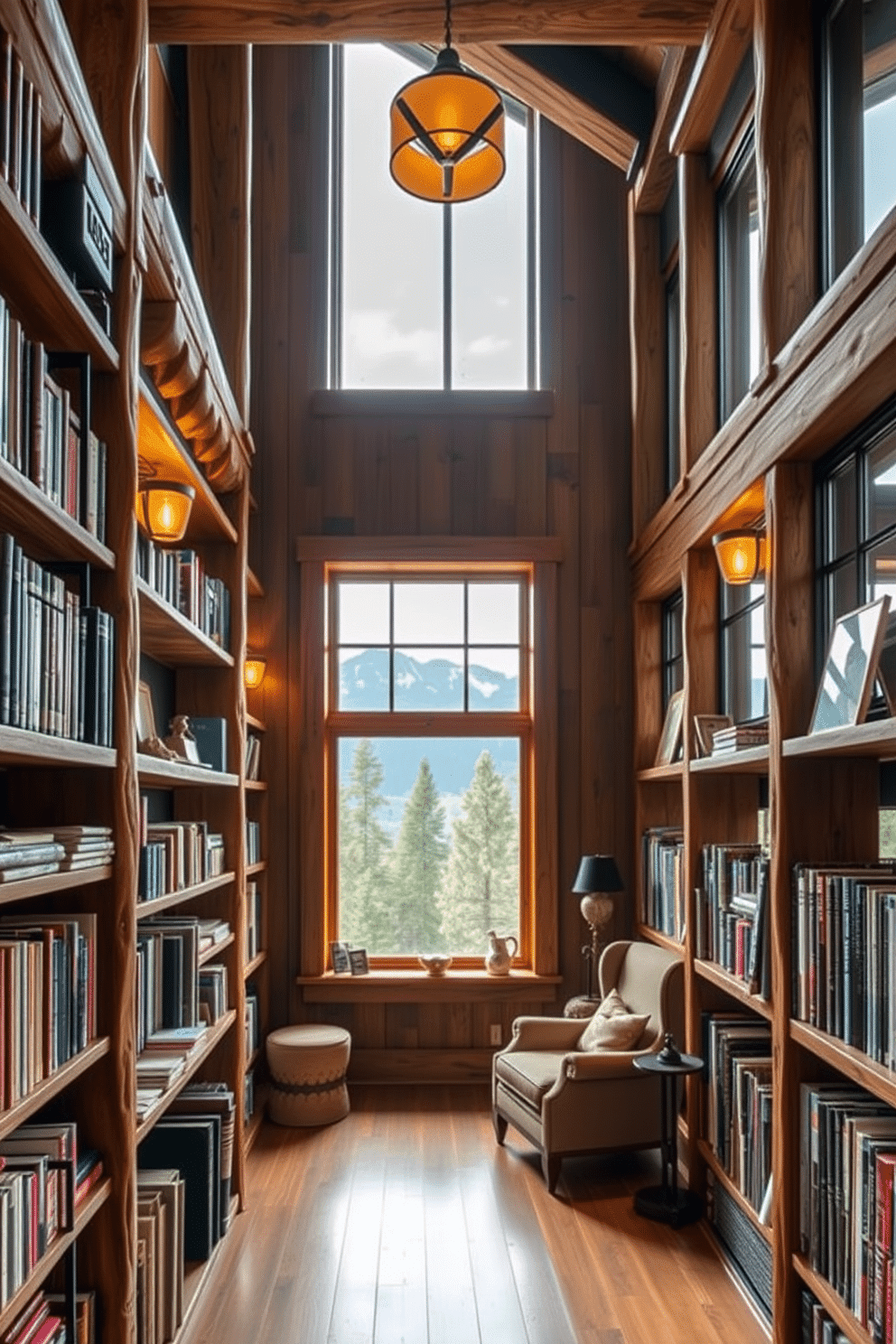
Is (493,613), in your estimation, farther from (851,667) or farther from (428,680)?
(851,667)

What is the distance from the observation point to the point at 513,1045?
5098 millimetres

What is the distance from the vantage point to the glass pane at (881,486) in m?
2.96

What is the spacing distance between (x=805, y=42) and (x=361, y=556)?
10.9 feet

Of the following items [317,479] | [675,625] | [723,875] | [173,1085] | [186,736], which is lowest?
[173,1085]

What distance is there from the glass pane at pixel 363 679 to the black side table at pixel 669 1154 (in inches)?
99.2

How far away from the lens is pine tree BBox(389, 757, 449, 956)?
19.9 feet

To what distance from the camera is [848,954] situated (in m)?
2.71

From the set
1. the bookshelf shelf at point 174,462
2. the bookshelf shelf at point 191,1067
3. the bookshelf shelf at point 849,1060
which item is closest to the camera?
the bookshelf shelf at point 849,1060

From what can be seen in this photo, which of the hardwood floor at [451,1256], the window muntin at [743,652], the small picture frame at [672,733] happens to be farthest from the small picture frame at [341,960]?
the window muntin at [743,652]

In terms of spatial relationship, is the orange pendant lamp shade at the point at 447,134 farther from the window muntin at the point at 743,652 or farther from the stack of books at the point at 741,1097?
the stack of books at the point at 741,1097

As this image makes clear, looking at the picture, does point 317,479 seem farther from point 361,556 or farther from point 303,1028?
point 303,1028

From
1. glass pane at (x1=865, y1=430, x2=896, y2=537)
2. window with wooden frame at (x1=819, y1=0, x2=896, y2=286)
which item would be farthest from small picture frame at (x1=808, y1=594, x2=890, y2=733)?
window with wooden frame at (x1=819, y1=0, x2=896, y2=286)

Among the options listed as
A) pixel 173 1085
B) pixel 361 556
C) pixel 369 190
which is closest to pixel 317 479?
pixel 361 556

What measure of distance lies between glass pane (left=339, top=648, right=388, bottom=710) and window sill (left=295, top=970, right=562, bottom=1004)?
1407 millimetres
